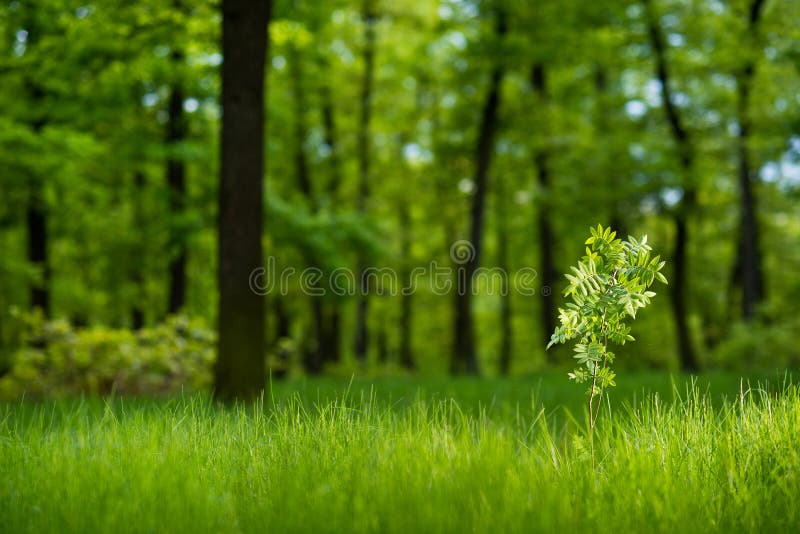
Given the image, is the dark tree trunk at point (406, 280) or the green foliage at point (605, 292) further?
the dark tree trunk at point (406, 280)

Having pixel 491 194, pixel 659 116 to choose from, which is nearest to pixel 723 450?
pixel 659 116

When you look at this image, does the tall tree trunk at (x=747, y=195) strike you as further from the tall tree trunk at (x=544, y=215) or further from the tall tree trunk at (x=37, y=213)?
the tall tree trunk at (x=37, y=213)

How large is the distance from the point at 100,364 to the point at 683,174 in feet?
47.5

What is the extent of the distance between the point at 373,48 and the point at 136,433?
65.1ft

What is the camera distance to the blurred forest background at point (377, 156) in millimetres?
12477

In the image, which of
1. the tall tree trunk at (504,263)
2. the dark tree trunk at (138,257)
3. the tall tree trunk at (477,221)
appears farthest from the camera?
the tall tree trunk at (504,263)

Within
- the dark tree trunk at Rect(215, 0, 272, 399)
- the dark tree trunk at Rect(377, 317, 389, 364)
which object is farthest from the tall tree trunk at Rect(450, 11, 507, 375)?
the dark tree trunk at Rect(377, 317, 389, 364)

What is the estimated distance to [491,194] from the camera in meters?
25.7

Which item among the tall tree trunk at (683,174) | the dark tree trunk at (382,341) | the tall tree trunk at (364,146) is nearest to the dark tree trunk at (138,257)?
the tall tree trunk at (364,146)

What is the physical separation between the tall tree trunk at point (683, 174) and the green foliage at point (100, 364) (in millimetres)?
12652

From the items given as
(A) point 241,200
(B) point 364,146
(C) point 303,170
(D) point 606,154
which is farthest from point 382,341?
(A) point 241,200

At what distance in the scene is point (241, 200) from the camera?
8.09 meters

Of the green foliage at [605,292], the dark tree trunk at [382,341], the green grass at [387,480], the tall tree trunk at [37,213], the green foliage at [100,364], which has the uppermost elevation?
the tall tree trunk at [37,213]

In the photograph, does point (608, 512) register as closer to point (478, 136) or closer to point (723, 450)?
point (723, 450)
